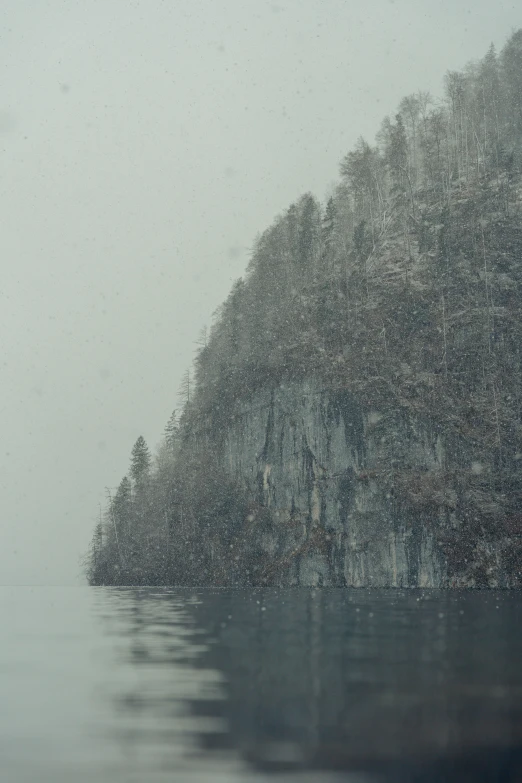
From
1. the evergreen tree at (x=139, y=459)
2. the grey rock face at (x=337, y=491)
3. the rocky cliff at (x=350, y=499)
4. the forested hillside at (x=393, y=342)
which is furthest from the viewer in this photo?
the evergreen tree at (x=139, y=459)

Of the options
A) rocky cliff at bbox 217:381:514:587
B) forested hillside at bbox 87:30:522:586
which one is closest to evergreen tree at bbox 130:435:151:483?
forested hillside at bbox 87:30:522:586

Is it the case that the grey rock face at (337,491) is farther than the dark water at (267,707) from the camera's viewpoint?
Yes

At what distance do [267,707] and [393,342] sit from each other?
278 feet

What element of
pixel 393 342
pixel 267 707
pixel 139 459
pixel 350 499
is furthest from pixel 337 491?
pixel 267 707

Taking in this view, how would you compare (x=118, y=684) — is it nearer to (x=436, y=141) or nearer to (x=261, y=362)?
(x=261, y=362)

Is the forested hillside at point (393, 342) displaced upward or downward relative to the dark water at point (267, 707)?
upward

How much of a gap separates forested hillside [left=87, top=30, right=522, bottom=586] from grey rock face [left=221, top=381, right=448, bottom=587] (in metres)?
0.82

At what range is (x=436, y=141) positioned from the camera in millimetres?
126188

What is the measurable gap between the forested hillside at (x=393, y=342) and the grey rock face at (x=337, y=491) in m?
0.82

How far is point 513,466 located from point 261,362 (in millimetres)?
34362

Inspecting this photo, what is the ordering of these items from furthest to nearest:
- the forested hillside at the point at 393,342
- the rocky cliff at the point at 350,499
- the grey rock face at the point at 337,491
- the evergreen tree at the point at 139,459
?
the evergreen tree at the point at 139,459, the forested hillside at the point at 393,342, the grey rock face at the point at 337,491, the rocky cliff at the point at 350,499

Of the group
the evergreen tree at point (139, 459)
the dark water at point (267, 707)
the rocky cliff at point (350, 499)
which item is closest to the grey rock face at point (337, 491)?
the rocky cliff at point (350, 499)

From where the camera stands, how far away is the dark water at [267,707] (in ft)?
33.6

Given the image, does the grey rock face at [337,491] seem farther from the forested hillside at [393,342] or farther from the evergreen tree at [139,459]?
the evergreen tree at [139,459]
